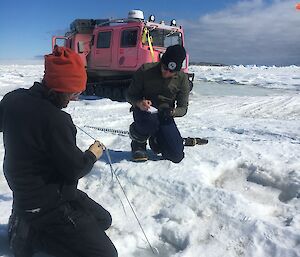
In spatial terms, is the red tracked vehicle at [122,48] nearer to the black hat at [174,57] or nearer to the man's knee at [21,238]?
the black hat at [174,57]

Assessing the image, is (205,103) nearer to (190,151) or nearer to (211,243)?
(190,151)

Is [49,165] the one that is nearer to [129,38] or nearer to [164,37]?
[129,38]

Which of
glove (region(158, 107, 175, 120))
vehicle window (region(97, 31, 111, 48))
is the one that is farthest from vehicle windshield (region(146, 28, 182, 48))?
glove (region(158, 107, 175, 120))

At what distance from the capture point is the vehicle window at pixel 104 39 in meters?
11.5

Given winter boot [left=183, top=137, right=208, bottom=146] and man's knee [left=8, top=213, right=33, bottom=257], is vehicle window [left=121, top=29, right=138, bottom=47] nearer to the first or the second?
winter boot [left=183, top=137, right=208, bottom=146]

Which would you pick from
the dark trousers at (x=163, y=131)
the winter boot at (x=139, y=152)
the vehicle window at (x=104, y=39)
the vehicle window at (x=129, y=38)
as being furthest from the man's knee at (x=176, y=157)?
the vehicle window at (x=104, y=39)

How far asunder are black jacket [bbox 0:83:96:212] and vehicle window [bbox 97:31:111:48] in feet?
30.5

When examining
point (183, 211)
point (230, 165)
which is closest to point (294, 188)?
point (230, 165)

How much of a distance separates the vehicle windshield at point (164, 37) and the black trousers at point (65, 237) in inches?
354

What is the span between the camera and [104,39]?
1162 centimetres

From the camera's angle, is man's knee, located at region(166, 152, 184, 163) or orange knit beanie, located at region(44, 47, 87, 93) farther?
man's knee, located at region(166, 152, 184, 163)

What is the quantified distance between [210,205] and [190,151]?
1.41 meters

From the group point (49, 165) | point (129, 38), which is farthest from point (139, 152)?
point (129, 38)

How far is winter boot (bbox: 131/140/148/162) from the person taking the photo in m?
4.28
